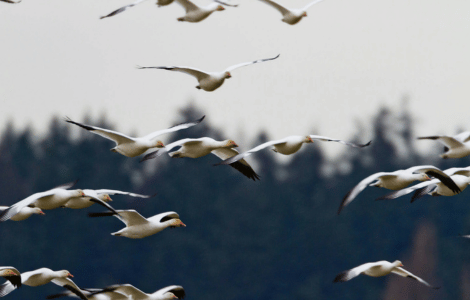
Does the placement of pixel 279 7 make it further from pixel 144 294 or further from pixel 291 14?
pixel 144 294

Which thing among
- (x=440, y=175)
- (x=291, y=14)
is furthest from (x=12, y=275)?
(x=440, y=175)

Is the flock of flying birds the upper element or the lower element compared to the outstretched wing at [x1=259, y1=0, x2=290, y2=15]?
lower

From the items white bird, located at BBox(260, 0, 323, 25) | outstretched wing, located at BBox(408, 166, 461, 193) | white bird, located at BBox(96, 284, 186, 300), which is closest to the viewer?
outstretched wing, located at BBox(408, 166, 461, 193)

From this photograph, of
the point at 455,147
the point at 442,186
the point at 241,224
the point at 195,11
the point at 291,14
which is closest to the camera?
the point at 455,147

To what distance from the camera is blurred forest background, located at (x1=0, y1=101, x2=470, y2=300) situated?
167 feet

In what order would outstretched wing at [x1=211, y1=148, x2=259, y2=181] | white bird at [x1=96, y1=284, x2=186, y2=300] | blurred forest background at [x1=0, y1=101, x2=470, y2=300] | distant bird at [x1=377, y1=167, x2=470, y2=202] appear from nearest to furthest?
distant bird at [x1=377, y1=167, x2=470, y2=202]
white bird at [x1=96, y1=284, x2=186, y2=300]
outstretched wing at [x1=211, y1=148, x2=259, y2=181]
blurred forest background at [x1=0, y1=101, x2=470, y2=300]

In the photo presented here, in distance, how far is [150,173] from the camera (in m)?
58.7

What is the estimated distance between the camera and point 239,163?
1698cm

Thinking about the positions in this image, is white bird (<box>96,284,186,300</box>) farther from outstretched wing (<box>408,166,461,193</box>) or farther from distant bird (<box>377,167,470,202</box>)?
outstretched wing (<box>408,166,461,193</box>)

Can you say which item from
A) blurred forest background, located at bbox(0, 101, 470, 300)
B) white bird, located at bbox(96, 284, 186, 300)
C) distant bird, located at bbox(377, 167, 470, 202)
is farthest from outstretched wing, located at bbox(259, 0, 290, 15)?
blurred forest background, located at bbox(0, 101, 470, 300)

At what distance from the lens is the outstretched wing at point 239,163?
52.4 feet

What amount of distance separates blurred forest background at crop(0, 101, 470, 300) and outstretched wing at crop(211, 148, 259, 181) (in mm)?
31305

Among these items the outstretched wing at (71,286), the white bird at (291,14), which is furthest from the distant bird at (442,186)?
the outstretched wing at (71,286)

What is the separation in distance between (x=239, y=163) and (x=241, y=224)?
125 feet
